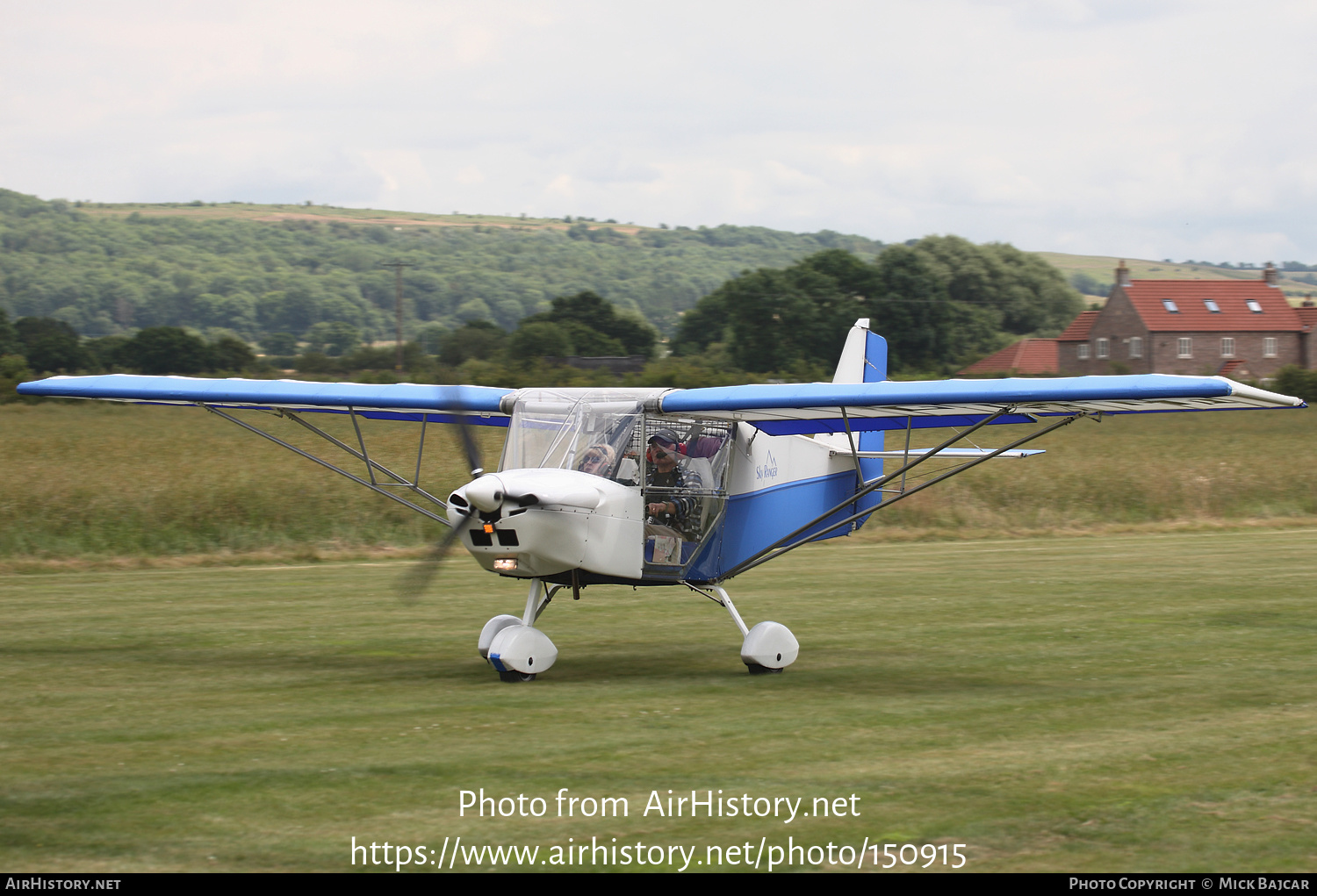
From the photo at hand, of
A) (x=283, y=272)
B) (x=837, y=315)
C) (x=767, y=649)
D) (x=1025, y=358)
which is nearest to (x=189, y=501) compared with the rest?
(x=767, y=649)

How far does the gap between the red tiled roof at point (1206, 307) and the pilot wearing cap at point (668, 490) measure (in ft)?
251

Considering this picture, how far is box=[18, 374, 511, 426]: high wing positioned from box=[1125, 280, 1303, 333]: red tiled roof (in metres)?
76.3

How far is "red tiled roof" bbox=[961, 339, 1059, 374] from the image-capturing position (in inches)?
3071

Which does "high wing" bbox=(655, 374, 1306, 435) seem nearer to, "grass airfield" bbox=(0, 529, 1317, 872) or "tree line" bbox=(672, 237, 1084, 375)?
"grass airfield" bbox=(0, 529, 1317, 872)

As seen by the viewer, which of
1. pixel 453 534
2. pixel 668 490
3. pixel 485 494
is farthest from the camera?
pixel 668 490

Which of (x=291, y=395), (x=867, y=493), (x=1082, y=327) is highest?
(x=1082, y=327)

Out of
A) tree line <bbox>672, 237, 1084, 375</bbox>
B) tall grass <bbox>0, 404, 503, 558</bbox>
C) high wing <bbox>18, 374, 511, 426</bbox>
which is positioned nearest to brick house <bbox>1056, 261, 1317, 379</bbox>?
tree line <bbox>672, 237, 1084, 375</bbox>

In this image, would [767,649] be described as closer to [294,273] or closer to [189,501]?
[189,501]

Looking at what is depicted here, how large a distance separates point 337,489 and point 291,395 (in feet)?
37.3

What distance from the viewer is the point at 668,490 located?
10.3m

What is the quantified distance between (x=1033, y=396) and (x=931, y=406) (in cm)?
79

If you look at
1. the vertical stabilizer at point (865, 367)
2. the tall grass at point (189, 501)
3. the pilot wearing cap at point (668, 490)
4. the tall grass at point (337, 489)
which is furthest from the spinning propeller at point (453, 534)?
the tall grass at point (189, 501)

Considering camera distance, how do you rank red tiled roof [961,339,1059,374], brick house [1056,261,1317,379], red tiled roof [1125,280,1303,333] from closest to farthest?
red tiled roof [961,339,1059,374] → brick house [1056,261,1317,379] → red tiled roof [1125,280,1303,333]
